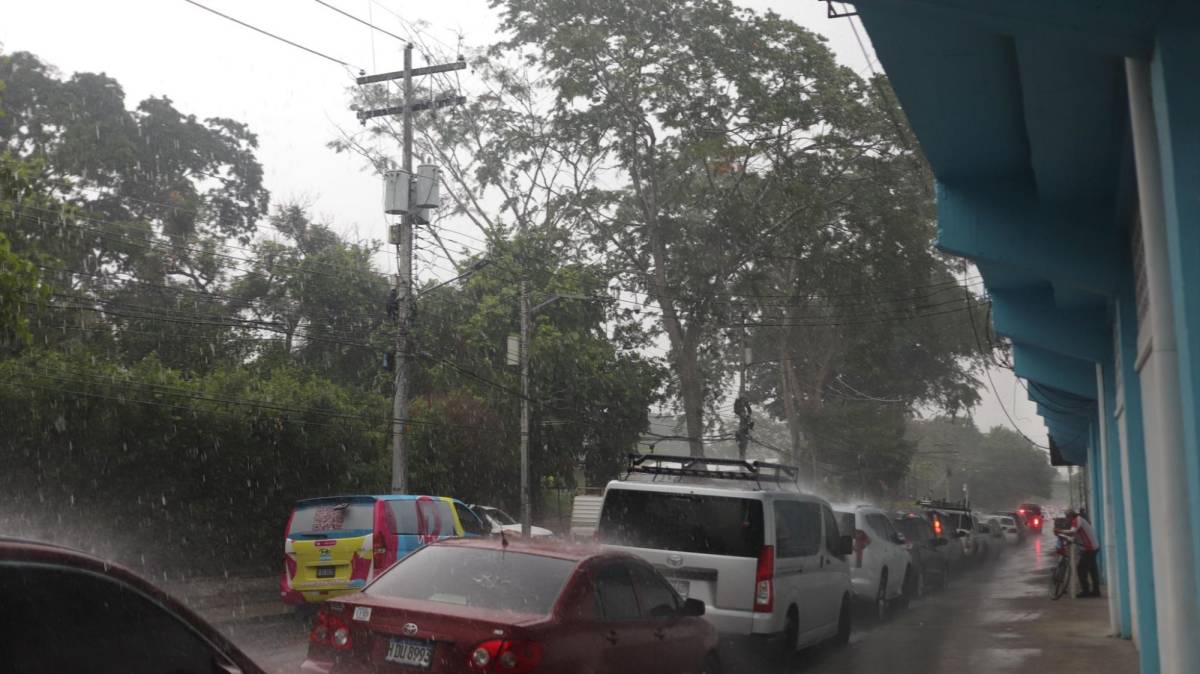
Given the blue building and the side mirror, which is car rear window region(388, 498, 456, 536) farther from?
the blue building

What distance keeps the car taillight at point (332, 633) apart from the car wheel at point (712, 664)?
10.7 ft

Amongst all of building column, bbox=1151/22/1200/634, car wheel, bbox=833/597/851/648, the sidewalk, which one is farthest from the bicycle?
building column, bbox=1151/22/1200/634

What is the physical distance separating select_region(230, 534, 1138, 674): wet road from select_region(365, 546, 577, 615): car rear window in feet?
13.2

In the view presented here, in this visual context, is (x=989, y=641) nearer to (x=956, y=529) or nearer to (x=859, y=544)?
(x=859, y=544)

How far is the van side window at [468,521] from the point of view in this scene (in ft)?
59.4

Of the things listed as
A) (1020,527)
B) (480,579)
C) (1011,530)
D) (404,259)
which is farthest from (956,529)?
(1020,527)

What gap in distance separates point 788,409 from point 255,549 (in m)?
30.8

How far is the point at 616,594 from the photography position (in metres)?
8.07

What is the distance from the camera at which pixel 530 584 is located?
7.51 metres

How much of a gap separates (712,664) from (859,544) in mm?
10158

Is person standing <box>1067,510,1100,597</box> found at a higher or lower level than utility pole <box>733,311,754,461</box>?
lower

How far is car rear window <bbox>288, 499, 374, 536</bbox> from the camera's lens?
15602 mm

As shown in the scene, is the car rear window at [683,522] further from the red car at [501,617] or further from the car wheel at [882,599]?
the car wheel at [882,599]

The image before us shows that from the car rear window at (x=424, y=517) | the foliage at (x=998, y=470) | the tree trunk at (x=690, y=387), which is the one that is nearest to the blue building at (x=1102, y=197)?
the car rear window at (x=424, y=517)
